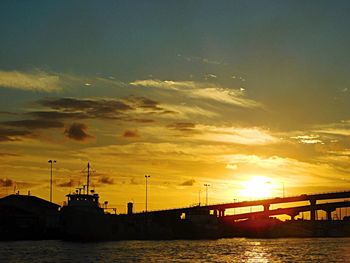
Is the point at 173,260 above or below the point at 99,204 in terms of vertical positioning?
below


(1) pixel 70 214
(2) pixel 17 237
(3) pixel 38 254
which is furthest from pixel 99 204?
(3) pixel 38 254

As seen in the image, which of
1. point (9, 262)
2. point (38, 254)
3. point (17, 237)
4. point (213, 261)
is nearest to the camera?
point (9, 262)

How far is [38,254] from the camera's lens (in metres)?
115

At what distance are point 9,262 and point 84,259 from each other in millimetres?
14088

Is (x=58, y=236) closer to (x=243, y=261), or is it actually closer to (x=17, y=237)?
(x=17, y=237)

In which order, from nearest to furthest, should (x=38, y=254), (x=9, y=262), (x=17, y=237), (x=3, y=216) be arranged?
(x=9, y=262), (x=38, y=254), (x=17, y=237), (x=3, y=216)

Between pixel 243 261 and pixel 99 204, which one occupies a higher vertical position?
pixel 99 204

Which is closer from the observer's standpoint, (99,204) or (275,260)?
(275,260)

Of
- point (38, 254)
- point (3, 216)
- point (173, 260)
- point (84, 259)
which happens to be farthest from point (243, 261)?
point (3, 216)

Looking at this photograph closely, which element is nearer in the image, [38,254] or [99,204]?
[38,254]

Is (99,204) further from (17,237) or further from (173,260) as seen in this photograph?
(173,260)

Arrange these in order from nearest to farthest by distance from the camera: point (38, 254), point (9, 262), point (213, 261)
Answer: point (9, 262), point (213, 261), point (38, 254)

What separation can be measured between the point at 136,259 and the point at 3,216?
99.6 metres

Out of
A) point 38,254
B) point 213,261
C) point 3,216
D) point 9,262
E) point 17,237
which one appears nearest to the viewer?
point 9,262
